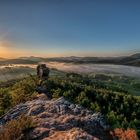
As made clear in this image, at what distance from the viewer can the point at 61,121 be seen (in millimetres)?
16031

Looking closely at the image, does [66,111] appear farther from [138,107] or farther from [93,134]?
[138,107]

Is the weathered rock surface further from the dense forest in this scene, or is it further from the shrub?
the dense forest

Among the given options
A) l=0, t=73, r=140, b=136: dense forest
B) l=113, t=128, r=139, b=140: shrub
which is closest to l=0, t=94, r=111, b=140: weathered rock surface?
l=113, t=128, r=139, b=140: shrub

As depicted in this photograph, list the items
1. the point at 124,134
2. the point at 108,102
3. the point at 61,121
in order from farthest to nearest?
the point at 108,102 < the point at 61,121 < the point at 124,134

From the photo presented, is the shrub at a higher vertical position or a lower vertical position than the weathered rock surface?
lower

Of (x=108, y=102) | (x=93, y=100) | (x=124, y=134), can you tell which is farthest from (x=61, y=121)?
(x=108, y=102)

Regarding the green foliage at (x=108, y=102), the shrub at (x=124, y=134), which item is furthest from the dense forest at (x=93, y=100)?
the shrub at (x=124, y=134)

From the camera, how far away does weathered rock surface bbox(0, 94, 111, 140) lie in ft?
48.3

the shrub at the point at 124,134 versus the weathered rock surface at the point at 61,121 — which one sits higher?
the weathered rock surface at the point at 61,121

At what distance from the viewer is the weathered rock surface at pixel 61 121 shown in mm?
14719

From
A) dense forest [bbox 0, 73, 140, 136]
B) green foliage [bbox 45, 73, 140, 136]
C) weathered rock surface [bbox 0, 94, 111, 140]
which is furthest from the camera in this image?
dense forest [bbox 0, 73, 140, 136]

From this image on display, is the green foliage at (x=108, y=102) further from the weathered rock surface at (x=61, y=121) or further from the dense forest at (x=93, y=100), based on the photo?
the weathered rock surface at (x=61, y=121)

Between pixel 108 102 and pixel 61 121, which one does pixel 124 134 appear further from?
pixel 108 102

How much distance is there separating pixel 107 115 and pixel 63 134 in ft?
14.8
